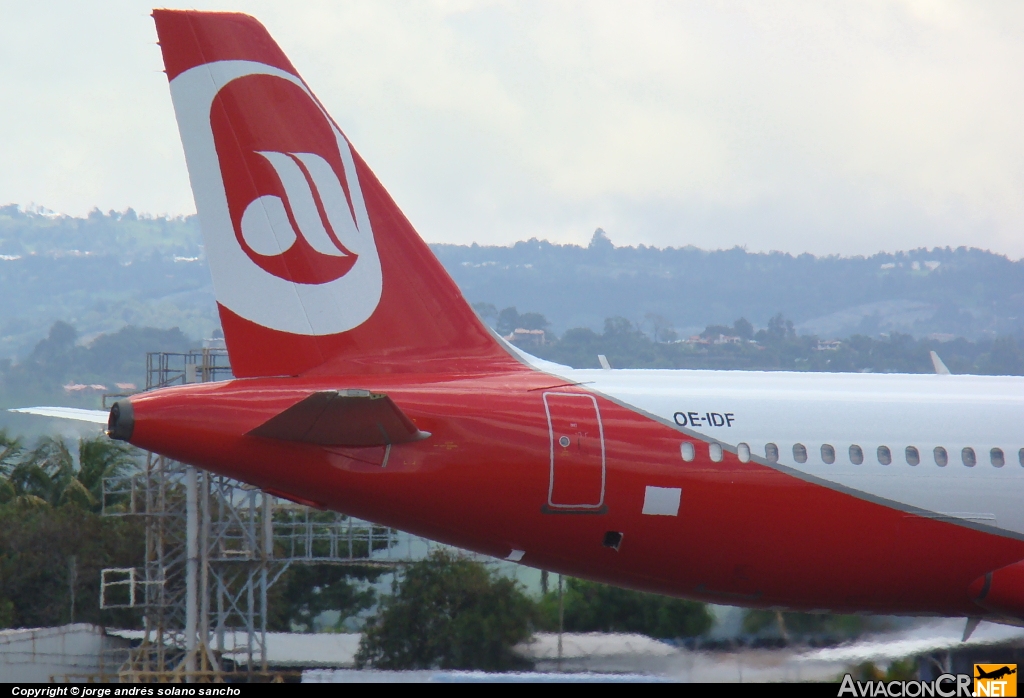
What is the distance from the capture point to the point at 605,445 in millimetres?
14148

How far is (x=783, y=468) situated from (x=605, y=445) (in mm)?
2520

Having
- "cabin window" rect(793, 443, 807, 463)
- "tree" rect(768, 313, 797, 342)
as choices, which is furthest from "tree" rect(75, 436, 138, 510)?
"tree" rect(768, 313, 797, 342)

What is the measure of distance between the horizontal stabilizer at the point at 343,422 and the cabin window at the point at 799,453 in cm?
498

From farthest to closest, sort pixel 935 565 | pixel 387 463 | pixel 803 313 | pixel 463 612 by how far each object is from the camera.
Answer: pixel 803 313, pixel 463 612, pixel 935 565, pixel 387 463

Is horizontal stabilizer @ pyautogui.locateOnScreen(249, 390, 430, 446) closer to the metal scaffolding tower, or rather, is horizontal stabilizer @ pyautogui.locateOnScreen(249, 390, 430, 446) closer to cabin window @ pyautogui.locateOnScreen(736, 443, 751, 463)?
cabin window @ pyautogui.locateOnScreen(736, 443, 751, 463)

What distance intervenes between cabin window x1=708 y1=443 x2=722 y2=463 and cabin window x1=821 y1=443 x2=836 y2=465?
150 cm

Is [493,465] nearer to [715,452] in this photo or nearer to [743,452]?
[715,452]

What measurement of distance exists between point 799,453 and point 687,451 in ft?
5.34

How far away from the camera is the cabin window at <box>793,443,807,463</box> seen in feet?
49.6

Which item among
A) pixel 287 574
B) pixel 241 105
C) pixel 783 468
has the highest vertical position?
pixel 241 105

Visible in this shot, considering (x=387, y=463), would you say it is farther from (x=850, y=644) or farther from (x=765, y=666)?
(x=850, y=644)

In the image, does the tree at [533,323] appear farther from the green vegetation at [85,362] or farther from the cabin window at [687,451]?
the cabin window at [687,451]

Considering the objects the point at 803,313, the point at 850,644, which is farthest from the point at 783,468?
the point at 803,313

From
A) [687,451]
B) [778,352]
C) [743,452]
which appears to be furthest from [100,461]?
[778,352]
